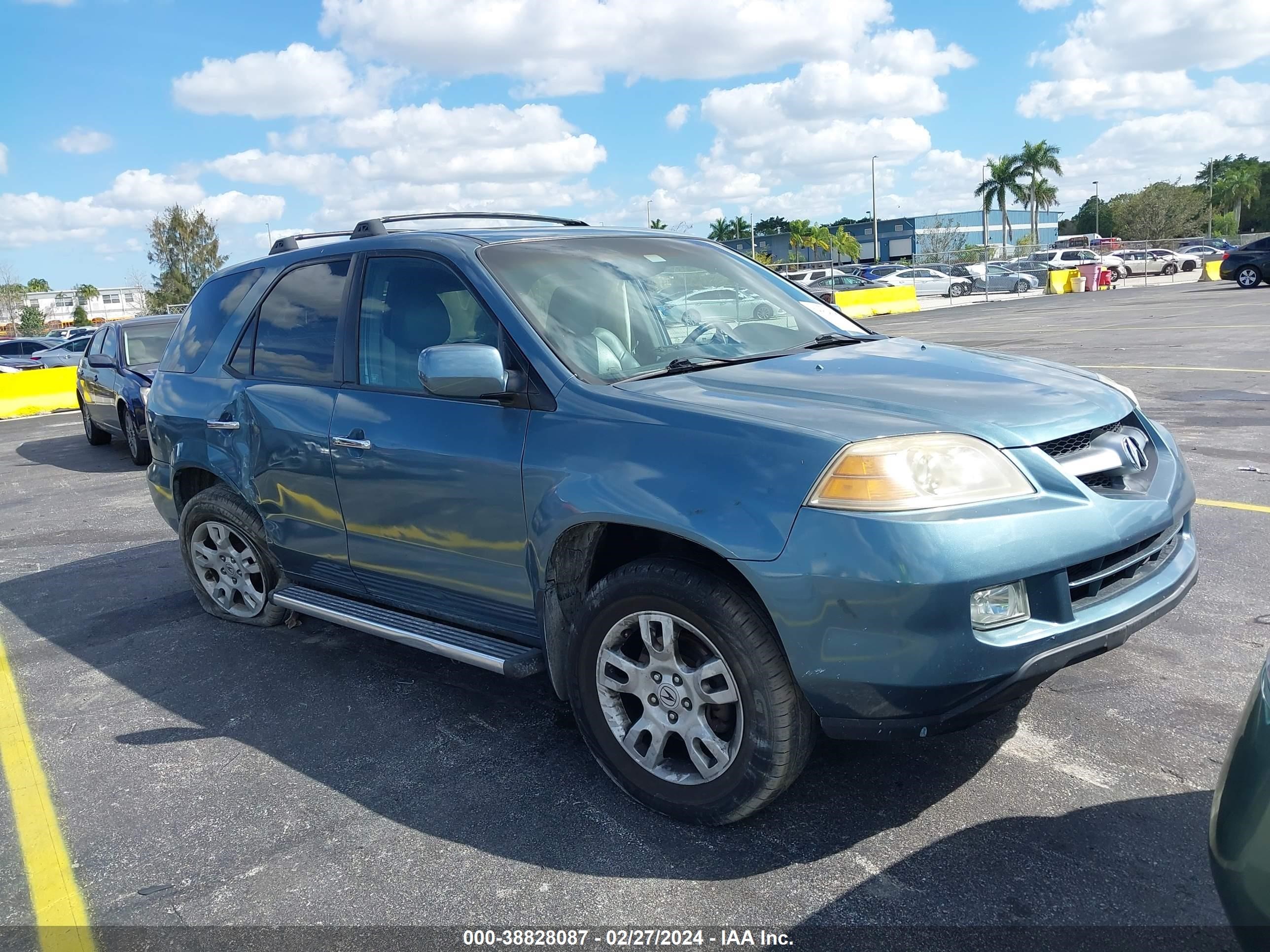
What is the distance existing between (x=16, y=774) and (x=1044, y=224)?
135m

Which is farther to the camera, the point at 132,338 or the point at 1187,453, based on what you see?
the point at 132,338

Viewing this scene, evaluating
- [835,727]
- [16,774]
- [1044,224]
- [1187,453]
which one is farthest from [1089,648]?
[1044,224]

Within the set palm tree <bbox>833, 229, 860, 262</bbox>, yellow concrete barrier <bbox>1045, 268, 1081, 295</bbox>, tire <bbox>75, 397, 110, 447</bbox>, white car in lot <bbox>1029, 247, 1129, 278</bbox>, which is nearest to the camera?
tire <bbox>75, 397, 110, 447</bbox>

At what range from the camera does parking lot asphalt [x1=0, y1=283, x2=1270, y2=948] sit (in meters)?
2.75

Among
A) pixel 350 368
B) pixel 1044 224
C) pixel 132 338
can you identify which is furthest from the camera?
pixel 1044 224

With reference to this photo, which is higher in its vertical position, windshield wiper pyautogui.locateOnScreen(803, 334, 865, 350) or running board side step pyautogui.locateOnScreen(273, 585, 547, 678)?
windshield wiper pyautogui.locateOnScreen(803, 334, 865, 350)

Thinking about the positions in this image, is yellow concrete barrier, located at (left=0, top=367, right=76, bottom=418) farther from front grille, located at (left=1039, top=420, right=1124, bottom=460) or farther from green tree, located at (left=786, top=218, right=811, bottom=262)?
green tree, located at (left=786, top=218, right=811, bottom=262)

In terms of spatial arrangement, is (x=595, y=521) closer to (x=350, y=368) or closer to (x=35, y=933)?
(x=350, y=368)

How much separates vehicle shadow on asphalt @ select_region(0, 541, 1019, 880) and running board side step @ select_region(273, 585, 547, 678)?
33cm

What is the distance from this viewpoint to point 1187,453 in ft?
25.8

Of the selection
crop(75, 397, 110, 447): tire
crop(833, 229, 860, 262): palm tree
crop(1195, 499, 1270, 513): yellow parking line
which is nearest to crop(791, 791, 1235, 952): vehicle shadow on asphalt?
crop(1195, 499, 1270, 513): yellow parking line


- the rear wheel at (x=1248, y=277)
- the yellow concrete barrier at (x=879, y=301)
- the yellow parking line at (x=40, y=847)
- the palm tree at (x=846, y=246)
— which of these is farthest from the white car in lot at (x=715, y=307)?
the palm tree at (x=846, y=246)

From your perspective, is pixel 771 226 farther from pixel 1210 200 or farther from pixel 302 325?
pixel 302 325

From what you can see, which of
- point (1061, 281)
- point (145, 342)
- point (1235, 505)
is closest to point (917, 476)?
point (1235, 505)
